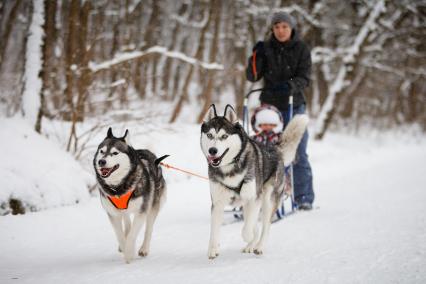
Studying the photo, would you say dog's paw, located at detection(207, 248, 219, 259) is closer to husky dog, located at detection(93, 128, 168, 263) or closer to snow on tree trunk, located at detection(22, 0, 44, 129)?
husky dog, located at detection(93, 128, 168, 263)

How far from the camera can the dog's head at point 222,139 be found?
127 inches

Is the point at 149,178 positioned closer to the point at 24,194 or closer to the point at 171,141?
the point at 24,194

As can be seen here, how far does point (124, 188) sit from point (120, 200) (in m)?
0.11

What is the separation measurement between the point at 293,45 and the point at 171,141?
4.22 m

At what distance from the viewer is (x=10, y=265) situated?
3332 millimetres

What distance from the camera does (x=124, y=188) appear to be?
3344mm

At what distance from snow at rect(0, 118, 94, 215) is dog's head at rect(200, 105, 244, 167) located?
263 cm

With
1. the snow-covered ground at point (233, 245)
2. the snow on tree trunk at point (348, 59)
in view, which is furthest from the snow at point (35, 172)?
the snow on tree trunk at point (348, 59)

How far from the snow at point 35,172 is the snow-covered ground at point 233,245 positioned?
0.65 feet

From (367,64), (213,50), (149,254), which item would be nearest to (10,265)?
(149,254)

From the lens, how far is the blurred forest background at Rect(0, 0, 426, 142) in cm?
616

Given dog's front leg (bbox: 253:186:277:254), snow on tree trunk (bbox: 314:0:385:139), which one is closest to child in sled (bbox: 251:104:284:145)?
dog's front leg (bbox: 253:186:277:254)

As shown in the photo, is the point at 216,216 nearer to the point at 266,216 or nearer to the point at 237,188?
the point at 237,188

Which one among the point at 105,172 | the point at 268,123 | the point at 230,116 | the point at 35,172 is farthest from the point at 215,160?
the point at 35,172
